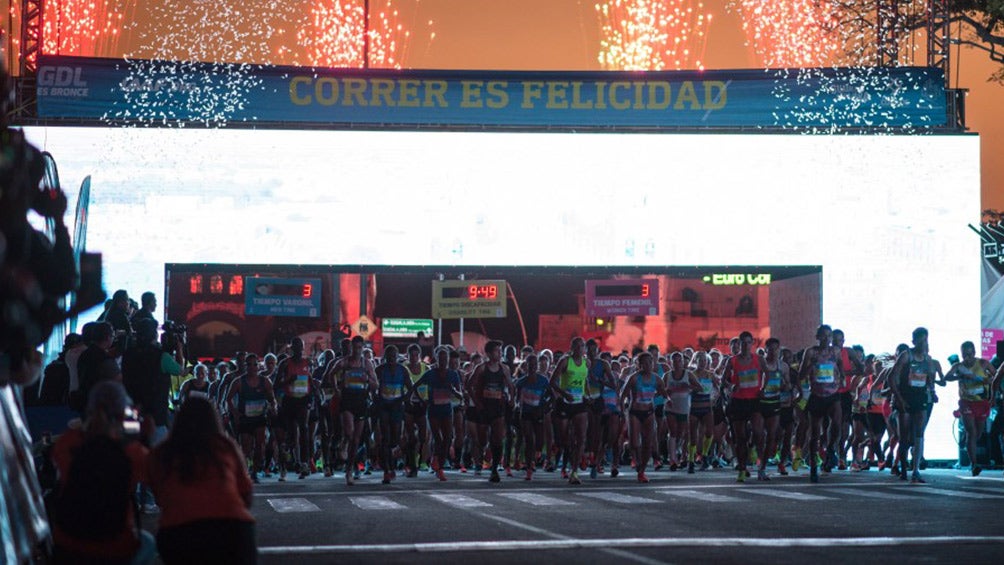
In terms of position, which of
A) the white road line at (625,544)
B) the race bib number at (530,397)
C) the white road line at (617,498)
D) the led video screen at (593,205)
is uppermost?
the led video screen at (593,205)

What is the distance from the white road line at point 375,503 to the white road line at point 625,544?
446cm

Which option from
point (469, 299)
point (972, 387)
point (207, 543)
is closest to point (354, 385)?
point (469, 299)

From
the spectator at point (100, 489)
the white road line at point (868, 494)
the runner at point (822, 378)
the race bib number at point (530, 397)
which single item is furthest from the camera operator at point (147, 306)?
the runner at point (822, 378)

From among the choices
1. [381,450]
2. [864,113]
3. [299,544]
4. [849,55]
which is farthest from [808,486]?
[849,55]

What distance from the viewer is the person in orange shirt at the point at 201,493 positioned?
25.3 feet

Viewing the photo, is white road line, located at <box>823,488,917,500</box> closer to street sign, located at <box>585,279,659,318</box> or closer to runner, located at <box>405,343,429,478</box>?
runner, located at <box>405,343,429,478</box>

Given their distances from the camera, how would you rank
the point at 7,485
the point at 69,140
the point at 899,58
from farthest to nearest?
the point at 899,58 < the point at 69,140 < the point at 7,485

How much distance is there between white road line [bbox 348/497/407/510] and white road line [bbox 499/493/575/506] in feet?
5.12

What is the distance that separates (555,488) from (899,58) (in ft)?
52.6

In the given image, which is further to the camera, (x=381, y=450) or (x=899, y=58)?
(x=899, y=58)

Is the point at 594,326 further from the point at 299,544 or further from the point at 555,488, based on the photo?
the point at 299,544

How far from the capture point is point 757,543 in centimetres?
1272

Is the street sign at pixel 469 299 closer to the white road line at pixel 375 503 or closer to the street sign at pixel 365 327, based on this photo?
the street sign at pixel 365 327

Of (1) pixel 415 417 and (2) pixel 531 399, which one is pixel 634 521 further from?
(1) pixel 415 417
